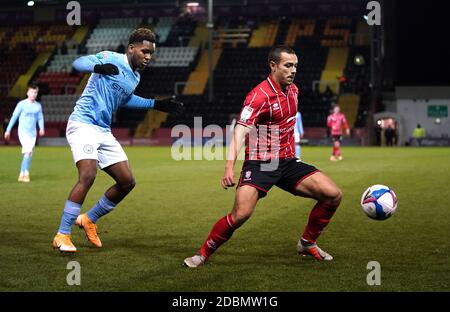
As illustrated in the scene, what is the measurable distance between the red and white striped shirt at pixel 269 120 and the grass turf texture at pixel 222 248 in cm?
111

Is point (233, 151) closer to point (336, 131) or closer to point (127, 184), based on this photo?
point (127, 184)

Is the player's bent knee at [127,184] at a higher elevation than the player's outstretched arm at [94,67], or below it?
below

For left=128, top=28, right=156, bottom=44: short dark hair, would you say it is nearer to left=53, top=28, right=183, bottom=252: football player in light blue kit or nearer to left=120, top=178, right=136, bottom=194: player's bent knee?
left=53, top=28, right=183, bottom=252: football player in light blue kit

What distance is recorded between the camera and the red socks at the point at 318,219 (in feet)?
26.3

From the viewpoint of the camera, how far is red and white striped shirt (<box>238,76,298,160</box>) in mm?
7551

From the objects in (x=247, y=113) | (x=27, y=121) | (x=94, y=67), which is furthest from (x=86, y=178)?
(x=27, y=121)

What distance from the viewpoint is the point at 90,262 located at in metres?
7.78

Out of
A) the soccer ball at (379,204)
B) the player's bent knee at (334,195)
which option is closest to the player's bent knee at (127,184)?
the player's bent knee at (334,195)

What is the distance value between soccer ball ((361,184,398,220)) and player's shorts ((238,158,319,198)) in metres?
1.06

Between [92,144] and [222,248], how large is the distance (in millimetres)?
1836

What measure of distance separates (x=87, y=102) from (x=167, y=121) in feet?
125

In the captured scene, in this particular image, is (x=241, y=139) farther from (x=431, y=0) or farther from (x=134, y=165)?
(x=431, y=0)

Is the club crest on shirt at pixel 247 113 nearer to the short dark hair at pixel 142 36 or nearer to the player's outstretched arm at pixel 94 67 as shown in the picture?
the player's outstretched arm at pixel 94 67

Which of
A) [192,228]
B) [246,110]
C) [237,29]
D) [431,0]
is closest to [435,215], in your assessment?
[192,228]
